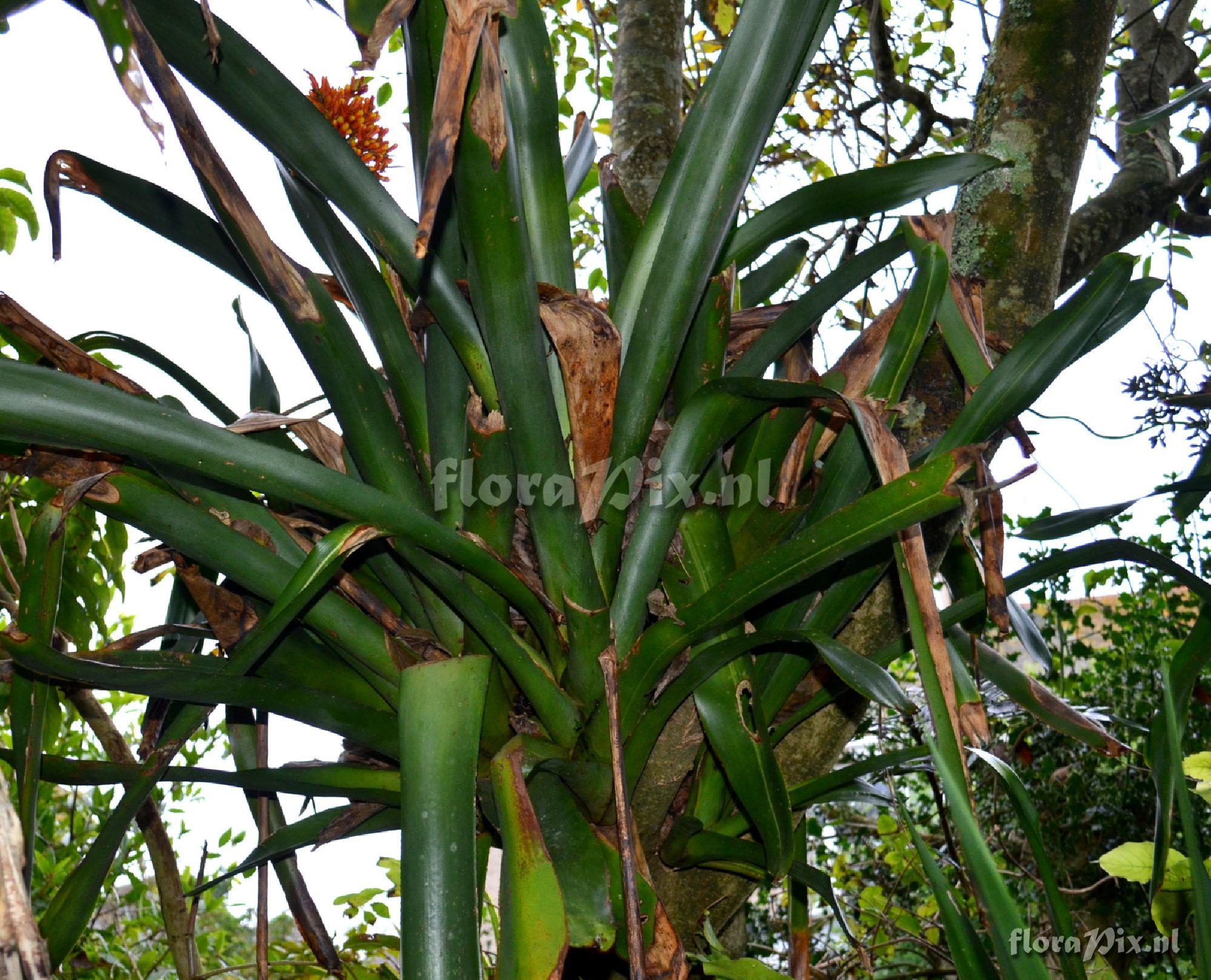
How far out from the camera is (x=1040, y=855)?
506mm

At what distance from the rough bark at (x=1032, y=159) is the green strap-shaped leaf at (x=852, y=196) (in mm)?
134

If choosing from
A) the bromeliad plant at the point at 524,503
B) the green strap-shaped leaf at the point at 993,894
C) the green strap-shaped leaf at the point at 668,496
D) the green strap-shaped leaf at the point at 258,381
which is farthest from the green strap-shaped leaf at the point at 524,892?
the green strap-shaped leaf at the point at 258,381

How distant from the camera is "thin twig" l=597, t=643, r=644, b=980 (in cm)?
45

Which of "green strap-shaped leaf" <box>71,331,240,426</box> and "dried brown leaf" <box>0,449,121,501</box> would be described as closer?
"dried brown leaf" <box>0,449,121,501</box>

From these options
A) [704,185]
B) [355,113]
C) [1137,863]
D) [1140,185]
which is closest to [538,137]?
[704,185]

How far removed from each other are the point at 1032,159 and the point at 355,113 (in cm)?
58

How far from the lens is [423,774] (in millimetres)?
485

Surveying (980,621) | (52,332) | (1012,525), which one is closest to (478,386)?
(52,332)

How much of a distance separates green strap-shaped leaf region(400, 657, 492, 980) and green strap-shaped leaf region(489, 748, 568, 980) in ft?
0.04

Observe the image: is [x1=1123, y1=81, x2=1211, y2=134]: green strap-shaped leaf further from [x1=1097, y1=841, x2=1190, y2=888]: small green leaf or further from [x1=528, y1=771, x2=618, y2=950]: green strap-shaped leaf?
[x1=528, y1=771, x2=618, y2=950]: green strap-shaped leaf

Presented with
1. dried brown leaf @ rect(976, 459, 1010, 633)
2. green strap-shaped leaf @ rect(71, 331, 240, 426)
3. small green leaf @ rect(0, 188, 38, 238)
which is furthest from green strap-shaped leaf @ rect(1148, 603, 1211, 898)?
small green leaf @ rect(0, 188, 38, 238)

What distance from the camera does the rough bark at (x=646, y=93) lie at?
3.69ft

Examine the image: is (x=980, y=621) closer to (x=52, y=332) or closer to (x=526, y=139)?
(x=526, y=139)

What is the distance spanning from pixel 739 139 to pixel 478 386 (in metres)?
0.23
